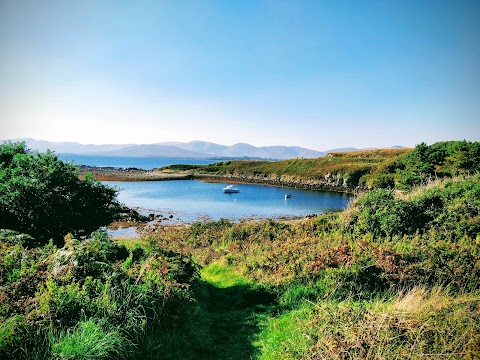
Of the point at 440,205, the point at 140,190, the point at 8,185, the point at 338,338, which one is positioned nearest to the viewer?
the point at 338,338

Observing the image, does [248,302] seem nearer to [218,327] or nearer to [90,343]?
[218,327]

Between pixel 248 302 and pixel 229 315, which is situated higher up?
pixel 248 302

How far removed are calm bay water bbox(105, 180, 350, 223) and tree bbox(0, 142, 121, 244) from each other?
80.1 ft

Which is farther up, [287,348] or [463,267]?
[463,267]

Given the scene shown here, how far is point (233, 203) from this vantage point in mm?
51844

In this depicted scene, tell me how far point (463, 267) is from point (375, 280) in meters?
2.75

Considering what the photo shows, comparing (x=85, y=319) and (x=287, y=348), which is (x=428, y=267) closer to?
(x=287, y=348)

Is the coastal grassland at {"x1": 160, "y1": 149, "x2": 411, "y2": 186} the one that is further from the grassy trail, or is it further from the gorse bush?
the grassy trail

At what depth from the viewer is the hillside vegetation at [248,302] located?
500 centimetres

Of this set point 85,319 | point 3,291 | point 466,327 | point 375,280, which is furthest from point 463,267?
point 3,291

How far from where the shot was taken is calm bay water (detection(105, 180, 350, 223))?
4269cm

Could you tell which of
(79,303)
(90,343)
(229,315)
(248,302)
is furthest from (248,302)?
(90,343)

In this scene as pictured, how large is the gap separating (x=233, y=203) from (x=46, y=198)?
4060cm

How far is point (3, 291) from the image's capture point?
5480 mm
